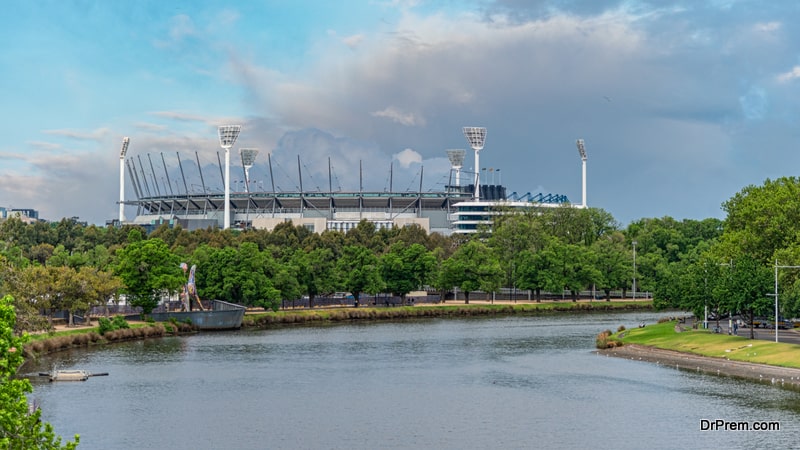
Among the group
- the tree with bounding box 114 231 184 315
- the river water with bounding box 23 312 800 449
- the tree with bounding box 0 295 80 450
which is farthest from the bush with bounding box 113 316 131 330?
the tree with bounding box 0 295 80 450

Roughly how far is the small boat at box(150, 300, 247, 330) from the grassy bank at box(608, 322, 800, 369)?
1985 inches

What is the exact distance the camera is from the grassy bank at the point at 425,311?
486ft

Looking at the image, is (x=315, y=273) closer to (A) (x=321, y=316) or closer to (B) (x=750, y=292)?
(A) (x=321, y=316)

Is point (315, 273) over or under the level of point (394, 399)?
over

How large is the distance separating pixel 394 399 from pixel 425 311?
92.9m

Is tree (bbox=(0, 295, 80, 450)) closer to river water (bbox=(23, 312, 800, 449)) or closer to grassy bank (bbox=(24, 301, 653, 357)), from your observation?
river water (bbox=(23, 312, 800, 449))

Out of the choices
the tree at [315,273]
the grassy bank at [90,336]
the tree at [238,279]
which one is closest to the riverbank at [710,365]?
the grassy bank at [90,336]

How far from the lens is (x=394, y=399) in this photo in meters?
75.8

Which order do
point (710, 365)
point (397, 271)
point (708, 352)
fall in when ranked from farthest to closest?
point (397, 271), point (708, 352), point (710, 365)

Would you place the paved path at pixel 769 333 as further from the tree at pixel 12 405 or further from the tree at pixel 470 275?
the tree at pixel 12 405

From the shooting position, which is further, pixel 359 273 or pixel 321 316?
pixel 359 273

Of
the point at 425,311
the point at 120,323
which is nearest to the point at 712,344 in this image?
the point at 120,323

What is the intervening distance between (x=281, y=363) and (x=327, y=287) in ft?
206

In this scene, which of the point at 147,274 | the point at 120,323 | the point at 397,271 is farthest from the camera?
the point at 397,271
